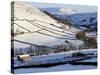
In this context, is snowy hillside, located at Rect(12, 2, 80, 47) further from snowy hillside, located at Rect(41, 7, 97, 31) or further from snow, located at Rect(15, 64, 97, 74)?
snow, located at Rect(15, 64, 97, 74)

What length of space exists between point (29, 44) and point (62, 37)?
0.34 metres

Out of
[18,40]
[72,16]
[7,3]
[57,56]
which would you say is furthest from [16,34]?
[72,16]

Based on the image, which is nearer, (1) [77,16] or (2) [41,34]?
(2) [41,34]

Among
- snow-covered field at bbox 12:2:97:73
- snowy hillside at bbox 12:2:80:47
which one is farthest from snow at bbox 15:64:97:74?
snowy hillside at bbox 12:2:80:47

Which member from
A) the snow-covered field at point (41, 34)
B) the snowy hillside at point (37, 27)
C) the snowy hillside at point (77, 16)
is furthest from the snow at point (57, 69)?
the snowy hillside at point (77, 16)

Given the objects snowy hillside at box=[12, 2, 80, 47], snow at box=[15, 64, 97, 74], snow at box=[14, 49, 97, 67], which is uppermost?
snowy hillside at box=[12, 2, 80, 47]

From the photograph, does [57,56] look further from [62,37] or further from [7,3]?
[7,3]

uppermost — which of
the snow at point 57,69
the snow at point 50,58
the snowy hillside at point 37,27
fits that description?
the snowy hillside at point 37,27

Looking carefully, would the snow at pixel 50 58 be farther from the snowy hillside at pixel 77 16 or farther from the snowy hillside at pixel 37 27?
the snowy hillside at pixel 77 16

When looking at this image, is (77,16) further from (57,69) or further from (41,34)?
(57,69)

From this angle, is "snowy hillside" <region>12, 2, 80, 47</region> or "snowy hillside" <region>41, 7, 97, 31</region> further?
"snowy hillside" <region>41, 7, 97, 31</region>

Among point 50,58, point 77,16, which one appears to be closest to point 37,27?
point 50,58

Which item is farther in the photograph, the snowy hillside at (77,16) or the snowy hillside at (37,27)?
the snowy hillside at (77,16)

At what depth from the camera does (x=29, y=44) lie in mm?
2002
